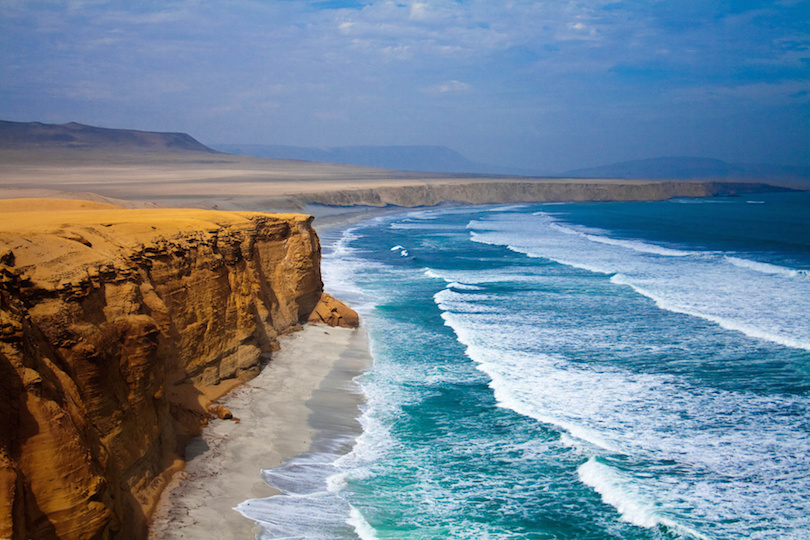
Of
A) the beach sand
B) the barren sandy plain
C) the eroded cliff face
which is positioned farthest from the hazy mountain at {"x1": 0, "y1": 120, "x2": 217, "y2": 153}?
the eroded cliff face

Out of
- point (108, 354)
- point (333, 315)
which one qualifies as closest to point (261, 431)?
point (108, 354)

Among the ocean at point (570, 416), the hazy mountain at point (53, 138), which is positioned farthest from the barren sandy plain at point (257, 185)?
the ocean at point (570, 416)

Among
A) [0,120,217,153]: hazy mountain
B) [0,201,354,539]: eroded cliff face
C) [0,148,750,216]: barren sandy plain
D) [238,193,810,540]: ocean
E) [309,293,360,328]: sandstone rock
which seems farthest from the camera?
[0,120,217,153]: hazy mountain

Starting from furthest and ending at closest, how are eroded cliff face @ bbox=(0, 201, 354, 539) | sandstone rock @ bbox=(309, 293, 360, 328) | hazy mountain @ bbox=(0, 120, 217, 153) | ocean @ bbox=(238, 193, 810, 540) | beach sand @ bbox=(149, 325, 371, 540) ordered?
hazy mountain @ bbox=(0, 120, 217, 153), sandstone rock @ bbox=(309, 293, 360, 328), ocean @ bbox=(238, 193, 810, 540), beach sand @ bbox=(149, 325, 371, 540), eroded cliff face @ bbox=(0, 201, 354, 539)

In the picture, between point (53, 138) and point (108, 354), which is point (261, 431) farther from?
point (53, 138)

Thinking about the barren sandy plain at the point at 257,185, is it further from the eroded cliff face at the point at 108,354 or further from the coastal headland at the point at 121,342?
the eroded cliff face at the point at 108,354

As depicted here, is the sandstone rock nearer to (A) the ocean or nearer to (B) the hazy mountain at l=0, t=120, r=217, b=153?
(A) the ocean

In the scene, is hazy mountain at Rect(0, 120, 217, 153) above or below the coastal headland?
above

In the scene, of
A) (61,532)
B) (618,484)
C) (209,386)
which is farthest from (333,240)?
(61,532)

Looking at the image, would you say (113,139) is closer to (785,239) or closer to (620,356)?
(785,239)
